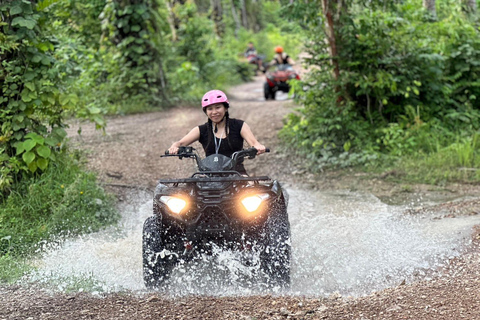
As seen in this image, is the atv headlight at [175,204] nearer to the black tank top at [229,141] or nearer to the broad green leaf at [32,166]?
the black tank top at [229,141]

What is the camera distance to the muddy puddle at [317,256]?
517 centimetres

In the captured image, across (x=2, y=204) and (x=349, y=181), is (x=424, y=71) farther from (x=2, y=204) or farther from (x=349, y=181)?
(x=2, y=204)

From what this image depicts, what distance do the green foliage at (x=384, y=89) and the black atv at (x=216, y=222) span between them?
5.12 meters

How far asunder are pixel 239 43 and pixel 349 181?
2886cm

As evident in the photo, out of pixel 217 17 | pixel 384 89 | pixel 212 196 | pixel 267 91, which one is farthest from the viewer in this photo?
pixel 217 17

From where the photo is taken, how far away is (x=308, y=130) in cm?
1064

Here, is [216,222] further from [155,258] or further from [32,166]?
[32,166]

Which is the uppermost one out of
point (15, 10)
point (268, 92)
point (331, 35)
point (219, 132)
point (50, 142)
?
point (268, 92)

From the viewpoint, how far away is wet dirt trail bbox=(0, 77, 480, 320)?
4.33 meters

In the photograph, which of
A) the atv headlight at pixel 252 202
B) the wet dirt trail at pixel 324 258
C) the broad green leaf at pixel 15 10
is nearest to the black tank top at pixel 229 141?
the atv headlight at pixel 252 202

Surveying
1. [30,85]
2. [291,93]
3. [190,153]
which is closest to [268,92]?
[291,93]

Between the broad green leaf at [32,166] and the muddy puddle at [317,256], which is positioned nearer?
the muddy puddle at [317,256]

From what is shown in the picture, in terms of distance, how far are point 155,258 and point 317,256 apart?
2060 mm

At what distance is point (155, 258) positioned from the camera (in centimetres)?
502
